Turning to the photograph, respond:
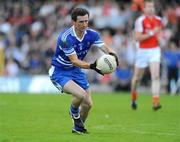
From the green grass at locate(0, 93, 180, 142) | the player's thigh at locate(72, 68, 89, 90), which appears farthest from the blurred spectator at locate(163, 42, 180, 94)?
the player's thigh at locate(72, 68, 89, 90)

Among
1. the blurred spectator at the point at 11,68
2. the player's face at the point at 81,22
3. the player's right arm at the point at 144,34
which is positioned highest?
the player's face at the point at 81,22

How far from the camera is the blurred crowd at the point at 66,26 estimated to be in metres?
29.2

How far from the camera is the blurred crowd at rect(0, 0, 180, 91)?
95.7 feet

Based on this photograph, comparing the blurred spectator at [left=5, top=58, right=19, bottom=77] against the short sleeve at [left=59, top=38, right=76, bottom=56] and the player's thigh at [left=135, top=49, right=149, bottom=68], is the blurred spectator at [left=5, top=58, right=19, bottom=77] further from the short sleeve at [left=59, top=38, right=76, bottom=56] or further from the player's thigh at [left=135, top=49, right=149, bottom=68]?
the short sleeve at [left=59, top=38, right=76, bottom=56]

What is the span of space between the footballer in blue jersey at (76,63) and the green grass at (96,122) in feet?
A: 1.74

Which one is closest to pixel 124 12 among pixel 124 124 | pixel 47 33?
Result: pixel 47 33

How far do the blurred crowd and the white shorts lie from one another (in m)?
9.27

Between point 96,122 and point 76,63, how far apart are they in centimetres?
316

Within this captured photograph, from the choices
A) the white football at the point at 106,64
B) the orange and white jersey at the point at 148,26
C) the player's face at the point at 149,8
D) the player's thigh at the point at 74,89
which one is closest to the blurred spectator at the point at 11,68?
the orange and white jersey at the point at 148,26

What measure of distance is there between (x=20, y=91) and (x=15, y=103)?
7.97 meters

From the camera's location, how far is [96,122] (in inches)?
594

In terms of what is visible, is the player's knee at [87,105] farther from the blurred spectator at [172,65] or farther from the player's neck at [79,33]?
the blurred spectator at [172,65]

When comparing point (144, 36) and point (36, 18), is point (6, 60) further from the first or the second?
point (144, 36)

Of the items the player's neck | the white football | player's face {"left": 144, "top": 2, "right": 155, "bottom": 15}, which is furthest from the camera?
player's face {"left": 144, "top": 2, "right": 155, "bottom": 15}
